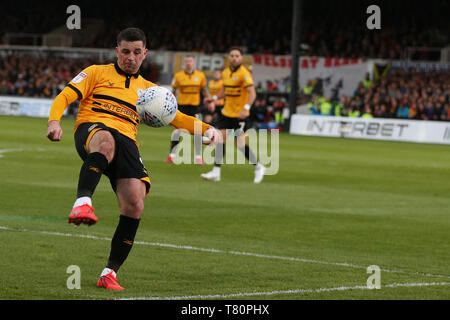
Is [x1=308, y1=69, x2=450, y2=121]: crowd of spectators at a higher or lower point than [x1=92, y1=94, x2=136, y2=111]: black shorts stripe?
lower

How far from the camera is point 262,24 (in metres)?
51.3

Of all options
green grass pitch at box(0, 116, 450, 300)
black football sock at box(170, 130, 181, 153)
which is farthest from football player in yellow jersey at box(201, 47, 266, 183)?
black football sock at box(170, 130, 181, 153)

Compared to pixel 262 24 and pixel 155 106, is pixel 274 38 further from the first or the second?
pixel 155 106

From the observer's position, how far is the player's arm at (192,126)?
779 centimetres

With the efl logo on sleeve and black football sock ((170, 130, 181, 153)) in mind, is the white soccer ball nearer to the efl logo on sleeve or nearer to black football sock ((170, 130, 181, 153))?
the efl logo on sleeve

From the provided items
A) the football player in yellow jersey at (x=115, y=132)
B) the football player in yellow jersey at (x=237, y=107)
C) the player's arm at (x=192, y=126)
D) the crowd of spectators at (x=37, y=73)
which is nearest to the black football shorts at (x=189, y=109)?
the football player in yellow jersey at (x=237, y=107)

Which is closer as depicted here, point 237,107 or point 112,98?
point 112,98

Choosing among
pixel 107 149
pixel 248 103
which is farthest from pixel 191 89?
pixel 107 149

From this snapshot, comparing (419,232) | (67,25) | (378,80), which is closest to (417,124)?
(378,80)

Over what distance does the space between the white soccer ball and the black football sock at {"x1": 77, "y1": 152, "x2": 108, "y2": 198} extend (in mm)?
672

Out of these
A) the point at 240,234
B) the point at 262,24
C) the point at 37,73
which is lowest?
the point at 37,73

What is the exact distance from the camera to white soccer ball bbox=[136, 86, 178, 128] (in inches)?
289

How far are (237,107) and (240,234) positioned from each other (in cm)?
752
